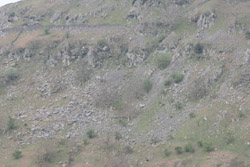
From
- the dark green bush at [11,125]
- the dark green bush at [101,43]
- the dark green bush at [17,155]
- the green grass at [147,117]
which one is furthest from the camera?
the dark green bush at [101,43]

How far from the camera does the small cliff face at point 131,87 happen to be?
45.3 metres

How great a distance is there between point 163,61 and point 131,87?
270 inches

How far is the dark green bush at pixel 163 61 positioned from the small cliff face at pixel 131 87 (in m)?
0.17

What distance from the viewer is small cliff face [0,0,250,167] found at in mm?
45344

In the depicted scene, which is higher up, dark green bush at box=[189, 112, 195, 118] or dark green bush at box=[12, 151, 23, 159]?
dark green bush at box=[189, 112, 195, 118]

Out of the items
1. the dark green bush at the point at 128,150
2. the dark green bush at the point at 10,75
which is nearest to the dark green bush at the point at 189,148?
the dark green bush at the point at 128,150

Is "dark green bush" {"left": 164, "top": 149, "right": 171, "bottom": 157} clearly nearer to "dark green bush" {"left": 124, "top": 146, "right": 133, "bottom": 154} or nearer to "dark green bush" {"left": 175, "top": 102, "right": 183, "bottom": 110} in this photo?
"dark green bush" {"left": 124, "top": 146, "right": 133, "bottom": 154}

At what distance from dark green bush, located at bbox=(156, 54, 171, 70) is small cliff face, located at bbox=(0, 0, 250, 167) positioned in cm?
17

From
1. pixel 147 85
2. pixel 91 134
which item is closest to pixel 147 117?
pixel 147 85

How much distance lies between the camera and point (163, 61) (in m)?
58.7

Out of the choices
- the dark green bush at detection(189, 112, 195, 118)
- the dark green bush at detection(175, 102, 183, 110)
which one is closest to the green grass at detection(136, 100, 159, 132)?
the dark green bush at detection(175, 102, 183, 110)

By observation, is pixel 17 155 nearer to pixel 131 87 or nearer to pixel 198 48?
pixel 131 87

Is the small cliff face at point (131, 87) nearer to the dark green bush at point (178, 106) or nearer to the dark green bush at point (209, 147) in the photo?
the dark green bush at point (178, 106)

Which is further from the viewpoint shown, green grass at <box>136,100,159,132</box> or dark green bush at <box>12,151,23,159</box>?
green grass at <box>136,100,159,132</box>
